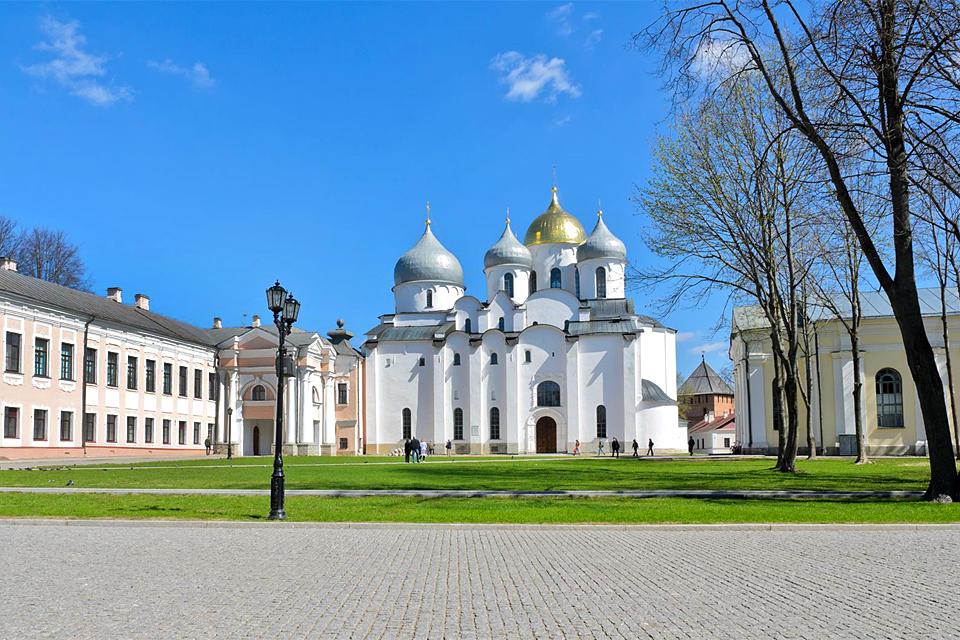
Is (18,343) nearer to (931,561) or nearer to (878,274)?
(878,274)

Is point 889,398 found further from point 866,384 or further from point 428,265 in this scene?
point 428,265

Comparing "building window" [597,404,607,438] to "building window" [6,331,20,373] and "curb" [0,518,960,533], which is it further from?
"curb" [0,518,960,533]

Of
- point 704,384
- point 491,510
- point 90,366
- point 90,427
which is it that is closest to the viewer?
point 491,510

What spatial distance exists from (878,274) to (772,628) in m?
13.5

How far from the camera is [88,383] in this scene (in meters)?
45.9

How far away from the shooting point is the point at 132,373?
49875 mm

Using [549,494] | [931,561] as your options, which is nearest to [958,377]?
[549,494]

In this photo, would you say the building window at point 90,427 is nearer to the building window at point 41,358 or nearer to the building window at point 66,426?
the building window at point 66,426

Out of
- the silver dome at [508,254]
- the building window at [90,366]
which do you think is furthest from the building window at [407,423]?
the building window at [90,366]

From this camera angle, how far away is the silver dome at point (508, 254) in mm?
68938

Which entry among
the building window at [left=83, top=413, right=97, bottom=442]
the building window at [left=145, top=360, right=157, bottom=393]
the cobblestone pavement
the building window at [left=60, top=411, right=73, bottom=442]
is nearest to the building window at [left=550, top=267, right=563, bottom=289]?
the building window at [left=145, top=360, right=157, bottom=393]

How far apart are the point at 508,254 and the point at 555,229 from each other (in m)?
4.95

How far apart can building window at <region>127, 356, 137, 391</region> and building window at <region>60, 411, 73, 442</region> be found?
499cm

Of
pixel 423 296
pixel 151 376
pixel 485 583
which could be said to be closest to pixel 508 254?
pixel 423 296
